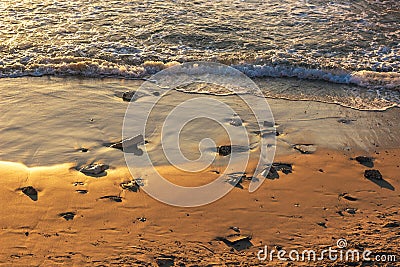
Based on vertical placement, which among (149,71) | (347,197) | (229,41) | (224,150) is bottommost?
(347,197)

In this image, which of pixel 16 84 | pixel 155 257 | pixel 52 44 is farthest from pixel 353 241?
pixel 52 44

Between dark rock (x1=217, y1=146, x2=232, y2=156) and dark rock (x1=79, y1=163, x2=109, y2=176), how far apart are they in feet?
4.63

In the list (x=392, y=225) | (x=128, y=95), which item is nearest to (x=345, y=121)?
(x=392, y=225)

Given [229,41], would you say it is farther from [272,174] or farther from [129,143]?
[272,174]

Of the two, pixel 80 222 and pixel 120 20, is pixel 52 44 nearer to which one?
pixel 120 20

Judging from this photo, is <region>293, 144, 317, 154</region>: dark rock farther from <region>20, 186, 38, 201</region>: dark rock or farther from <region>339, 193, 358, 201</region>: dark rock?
<region>20, 186, 38, 201</region>: dark rock

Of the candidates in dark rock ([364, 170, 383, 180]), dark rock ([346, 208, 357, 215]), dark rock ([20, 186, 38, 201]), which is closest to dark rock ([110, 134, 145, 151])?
dark rock ([20, 186, 38, 201])

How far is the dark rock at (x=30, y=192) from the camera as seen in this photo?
4.78m

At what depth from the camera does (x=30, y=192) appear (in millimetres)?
4844

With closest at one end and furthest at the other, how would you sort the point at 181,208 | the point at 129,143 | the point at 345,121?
the point at 181,208
the point at 129,143
the point at 345,121

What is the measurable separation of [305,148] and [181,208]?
210cm

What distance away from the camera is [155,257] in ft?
13.0

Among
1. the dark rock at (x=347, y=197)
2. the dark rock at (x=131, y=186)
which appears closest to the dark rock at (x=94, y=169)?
the dark rock at (x=131, y=186)

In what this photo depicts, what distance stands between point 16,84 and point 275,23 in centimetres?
613
